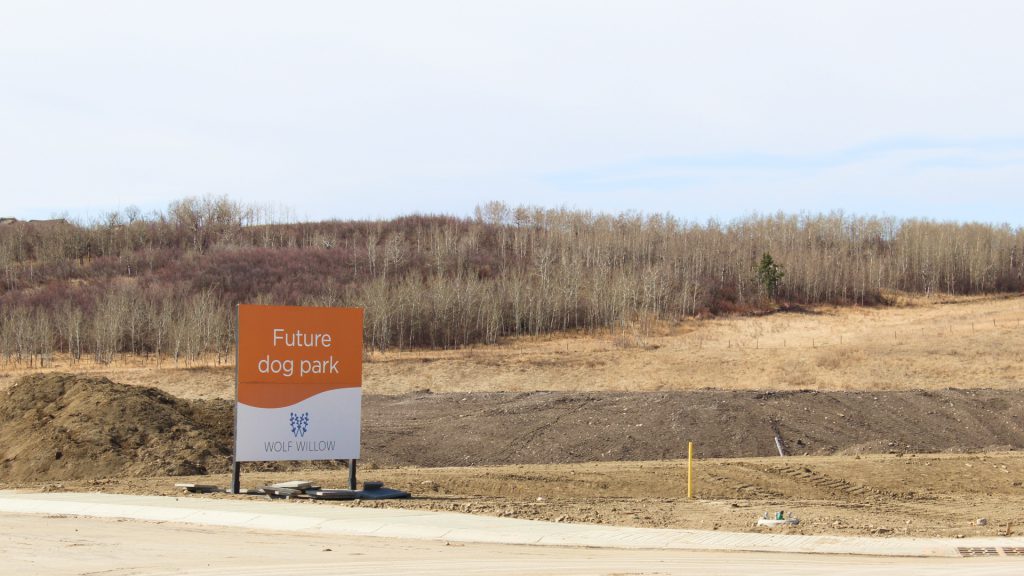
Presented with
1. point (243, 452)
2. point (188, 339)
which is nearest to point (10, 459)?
point (243, 452)

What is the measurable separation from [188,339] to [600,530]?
190ft

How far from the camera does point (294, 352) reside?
16.9 metres

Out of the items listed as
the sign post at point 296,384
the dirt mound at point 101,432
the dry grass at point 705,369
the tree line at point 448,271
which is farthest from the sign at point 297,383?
the tree line at point 448,271

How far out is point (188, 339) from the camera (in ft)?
218

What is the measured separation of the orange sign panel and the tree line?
51.5 m

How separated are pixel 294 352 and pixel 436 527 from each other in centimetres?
492

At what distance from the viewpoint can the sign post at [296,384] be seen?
1653 centimetres

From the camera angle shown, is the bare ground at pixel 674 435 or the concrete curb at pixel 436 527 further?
the bare ground at pixel 674 435

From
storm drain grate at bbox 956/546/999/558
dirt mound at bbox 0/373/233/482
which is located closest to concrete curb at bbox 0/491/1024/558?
storm drain grate at bbox 956/546/999/558

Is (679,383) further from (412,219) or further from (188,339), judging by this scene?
(412,219)

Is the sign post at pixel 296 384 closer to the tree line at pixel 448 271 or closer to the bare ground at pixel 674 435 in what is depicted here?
the bare ground at pixel 674 435

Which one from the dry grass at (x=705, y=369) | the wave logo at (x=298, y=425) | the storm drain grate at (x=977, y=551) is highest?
the wave logo at (x=298, y=425)

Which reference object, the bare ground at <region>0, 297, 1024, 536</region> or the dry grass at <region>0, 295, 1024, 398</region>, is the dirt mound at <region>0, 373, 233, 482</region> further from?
the dry grass at <region>0, 295, 1024, 398</region>

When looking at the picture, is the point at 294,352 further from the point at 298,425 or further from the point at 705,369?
the point at 705,369
